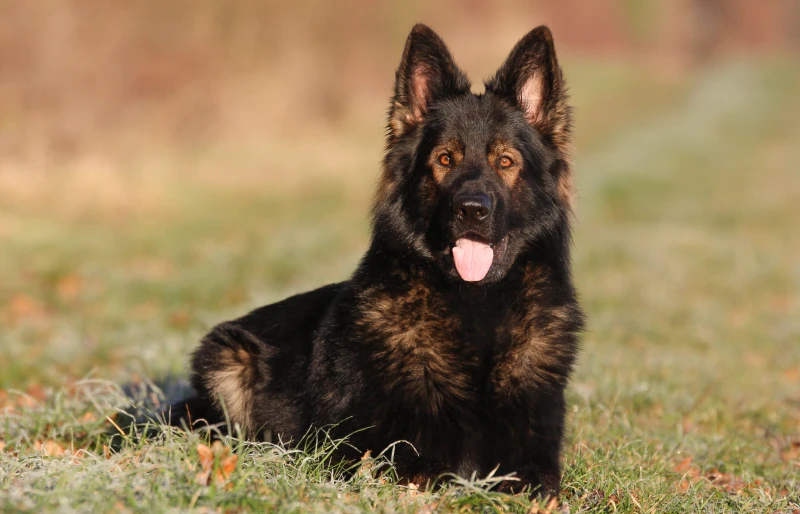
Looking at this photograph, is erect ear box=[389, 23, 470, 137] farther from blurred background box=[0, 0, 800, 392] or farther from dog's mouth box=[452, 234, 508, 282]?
blurred background box=[0, 0, 800, 392]

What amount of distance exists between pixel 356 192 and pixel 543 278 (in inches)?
517

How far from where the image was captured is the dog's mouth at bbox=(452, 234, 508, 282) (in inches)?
164

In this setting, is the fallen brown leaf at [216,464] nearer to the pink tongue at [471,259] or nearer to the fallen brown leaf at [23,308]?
the pink tongue at [471,259]

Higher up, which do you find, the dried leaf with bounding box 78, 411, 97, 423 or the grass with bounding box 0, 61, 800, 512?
the grass with bounding box 0, 61, 800, 512

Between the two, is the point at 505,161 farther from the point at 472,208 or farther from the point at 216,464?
the point at 216,464

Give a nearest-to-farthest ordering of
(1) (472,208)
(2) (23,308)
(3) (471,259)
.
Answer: (1) (472,208) < (3) (471,259) < (2) (23,308)

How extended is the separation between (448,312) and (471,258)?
11.3 inches

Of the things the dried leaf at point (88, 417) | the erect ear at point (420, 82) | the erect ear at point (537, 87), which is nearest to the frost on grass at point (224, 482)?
the dried leaf at point (88, 417)

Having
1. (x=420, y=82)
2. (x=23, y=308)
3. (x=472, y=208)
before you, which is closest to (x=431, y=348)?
(x=472, y=208)

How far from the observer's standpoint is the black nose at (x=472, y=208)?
405 centimetres

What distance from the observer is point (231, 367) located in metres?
4.80

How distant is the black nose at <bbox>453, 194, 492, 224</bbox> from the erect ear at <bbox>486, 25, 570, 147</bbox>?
28.7 inches

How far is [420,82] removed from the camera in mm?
4648

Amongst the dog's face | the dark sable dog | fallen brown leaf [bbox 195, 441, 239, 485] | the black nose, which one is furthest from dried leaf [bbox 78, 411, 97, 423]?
the black nose
